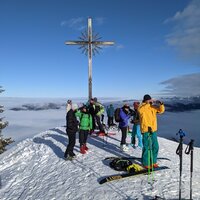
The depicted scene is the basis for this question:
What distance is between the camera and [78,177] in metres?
11.4

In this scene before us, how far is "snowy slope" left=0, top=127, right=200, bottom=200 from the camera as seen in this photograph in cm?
923

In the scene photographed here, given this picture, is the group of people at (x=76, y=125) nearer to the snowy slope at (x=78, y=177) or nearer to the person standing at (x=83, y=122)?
the person standing at (x=83, y=122)

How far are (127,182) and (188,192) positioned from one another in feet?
6.80

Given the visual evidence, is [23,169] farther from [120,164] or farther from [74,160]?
[120,164]

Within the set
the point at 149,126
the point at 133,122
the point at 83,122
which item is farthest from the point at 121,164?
the point at 133,122

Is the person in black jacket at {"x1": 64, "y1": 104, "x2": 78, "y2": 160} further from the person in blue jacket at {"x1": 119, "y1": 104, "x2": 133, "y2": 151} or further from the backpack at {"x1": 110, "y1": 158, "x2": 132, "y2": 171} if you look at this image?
the backpack at {"x1": 110, "y1": 158, "x2": 132, "y2": 171}

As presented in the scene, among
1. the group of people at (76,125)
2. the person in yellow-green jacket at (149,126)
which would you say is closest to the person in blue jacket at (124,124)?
the group of people at (76,125)

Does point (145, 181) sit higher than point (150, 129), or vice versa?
point (150, 129)

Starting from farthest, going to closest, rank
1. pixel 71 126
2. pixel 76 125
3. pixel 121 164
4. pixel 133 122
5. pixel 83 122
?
1. pixel 133 122
2. pixel 83 122
3. pixel 76 125
4. pixel 71 126
5. pixel 121 164

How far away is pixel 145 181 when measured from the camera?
9.76 meters

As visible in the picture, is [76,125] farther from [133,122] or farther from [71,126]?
[133,122]

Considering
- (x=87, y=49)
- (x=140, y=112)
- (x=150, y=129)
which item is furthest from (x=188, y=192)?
(x=87, y=49)

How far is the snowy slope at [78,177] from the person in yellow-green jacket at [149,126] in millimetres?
687

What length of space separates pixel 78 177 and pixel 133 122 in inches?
179
